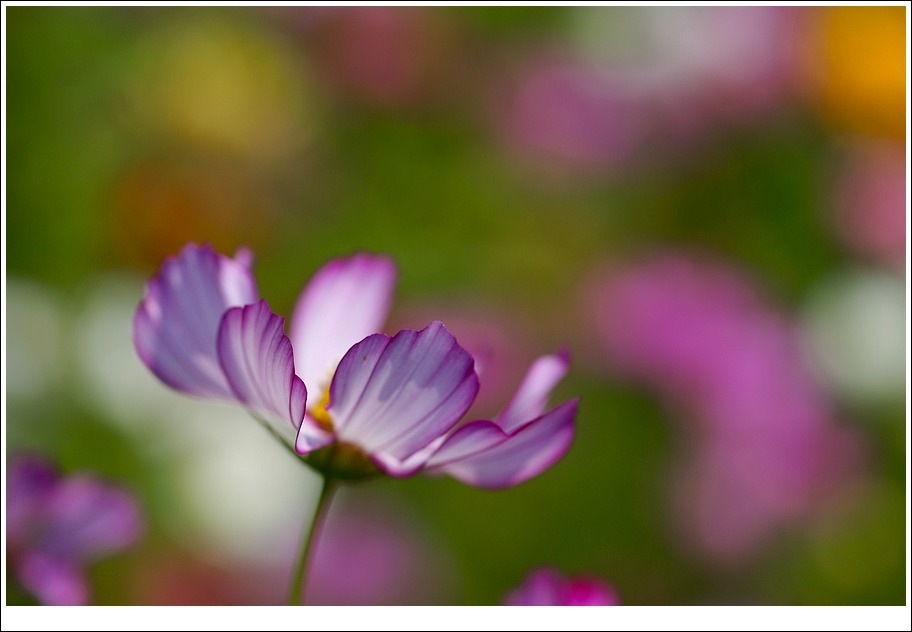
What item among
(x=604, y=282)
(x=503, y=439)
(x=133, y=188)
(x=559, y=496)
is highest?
(x=503, y=439)

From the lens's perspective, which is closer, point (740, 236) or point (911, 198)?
point (911, 198)

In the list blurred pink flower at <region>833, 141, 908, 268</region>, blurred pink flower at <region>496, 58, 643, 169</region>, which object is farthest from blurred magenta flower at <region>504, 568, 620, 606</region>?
blurred pink flower at <region>496, 58, 643, 169</region>

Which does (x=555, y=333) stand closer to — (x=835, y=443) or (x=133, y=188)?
(x=835, y=443)

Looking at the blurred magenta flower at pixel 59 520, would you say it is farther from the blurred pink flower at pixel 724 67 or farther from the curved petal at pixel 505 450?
the blurred pink flower at pixel 724 67

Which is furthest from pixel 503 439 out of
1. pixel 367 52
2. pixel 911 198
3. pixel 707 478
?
pixel 367 52

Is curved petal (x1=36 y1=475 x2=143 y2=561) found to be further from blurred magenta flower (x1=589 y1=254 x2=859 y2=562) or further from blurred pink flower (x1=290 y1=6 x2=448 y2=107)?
blurred pink flower (x1=290 y1=6 x2=448 y2=107)

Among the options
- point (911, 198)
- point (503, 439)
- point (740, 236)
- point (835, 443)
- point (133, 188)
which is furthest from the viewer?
point (740, 236)
